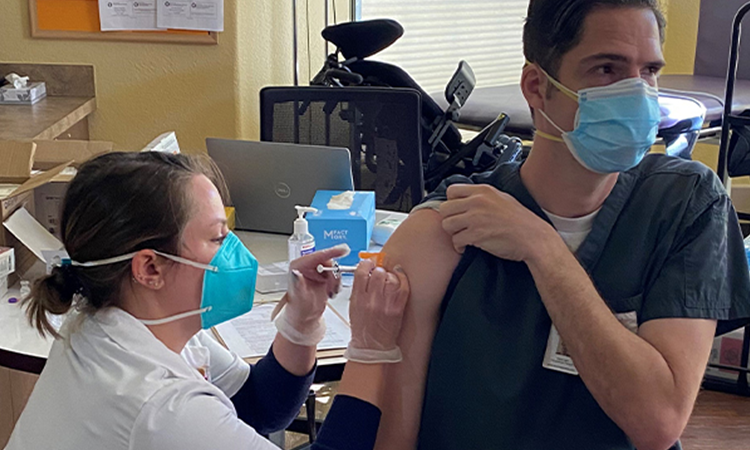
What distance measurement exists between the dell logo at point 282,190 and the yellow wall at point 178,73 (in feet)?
3.74

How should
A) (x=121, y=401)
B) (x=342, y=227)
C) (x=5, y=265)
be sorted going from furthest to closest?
1. (x=342, y=227)
2. (x=5, y=265)
3. (x=121, y=401)

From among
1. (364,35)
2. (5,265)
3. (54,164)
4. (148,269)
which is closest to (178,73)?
(364,35)

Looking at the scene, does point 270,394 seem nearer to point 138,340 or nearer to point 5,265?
point 138,340

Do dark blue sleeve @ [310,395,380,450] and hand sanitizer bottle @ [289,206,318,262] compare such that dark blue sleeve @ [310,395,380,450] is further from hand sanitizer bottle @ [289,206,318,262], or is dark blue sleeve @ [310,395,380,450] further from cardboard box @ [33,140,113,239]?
cardboard box @ [33,140,113,239]

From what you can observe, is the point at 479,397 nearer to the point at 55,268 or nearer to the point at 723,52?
the point at 55,268

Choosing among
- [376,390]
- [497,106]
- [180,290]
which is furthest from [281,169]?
[497,106]

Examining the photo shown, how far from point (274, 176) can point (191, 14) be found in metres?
1.20

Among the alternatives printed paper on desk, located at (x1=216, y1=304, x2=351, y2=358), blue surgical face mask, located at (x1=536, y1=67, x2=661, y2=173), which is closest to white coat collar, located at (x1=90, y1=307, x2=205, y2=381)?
printed paper on desk, located at (x1=216, y1=304, x2=351, y2=358)

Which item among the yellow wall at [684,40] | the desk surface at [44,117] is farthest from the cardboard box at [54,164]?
the yellow wall at [684,40]

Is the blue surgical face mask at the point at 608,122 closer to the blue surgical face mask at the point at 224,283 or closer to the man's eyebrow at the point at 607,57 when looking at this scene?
the man's eyebrow at the point at 607,57

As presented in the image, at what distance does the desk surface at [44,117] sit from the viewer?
262cm

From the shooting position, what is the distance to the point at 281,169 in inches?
82.0

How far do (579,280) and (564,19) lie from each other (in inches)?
15.2

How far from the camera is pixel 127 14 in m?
3.05
